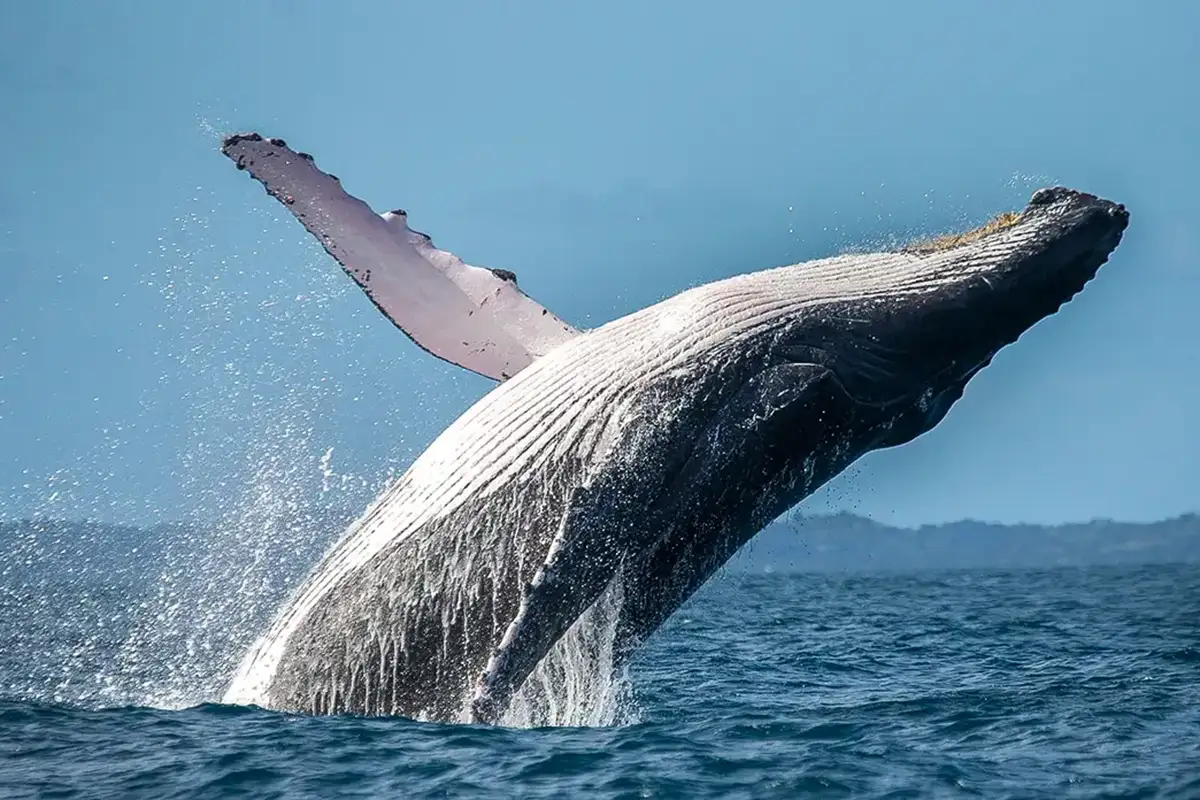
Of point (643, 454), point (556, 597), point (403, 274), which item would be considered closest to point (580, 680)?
point (556, 597)

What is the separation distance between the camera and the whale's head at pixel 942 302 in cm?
996

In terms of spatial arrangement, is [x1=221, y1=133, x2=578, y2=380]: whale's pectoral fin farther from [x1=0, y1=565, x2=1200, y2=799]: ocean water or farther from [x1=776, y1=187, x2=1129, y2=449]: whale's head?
[x1=0, y1=565, x2=1200, y2=799]: ocean water

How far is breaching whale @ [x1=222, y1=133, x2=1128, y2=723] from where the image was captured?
950cm

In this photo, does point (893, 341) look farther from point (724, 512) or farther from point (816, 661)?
point (816, 661)

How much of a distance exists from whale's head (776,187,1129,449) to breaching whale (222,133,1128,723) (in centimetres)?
2

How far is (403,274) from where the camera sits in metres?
12.0

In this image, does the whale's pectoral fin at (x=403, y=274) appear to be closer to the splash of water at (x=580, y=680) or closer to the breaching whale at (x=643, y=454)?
the breaching whale at (x=643, y=454)

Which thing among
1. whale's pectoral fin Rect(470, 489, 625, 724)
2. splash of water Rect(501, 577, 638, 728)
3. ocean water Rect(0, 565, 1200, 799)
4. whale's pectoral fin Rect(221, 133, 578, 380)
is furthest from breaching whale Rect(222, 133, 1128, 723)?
whale's pectoral fin Rect(221, 133, 578, 380)

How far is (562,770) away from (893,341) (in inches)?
154

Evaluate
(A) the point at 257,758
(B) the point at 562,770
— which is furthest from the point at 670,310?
(A) the point at 257,758

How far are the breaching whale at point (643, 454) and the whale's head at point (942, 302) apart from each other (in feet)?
0.06

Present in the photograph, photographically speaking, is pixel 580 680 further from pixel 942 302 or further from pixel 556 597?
pixel 942 302

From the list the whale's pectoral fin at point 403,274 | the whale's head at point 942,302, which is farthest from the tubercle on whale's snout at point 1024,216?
the whale's pectoral fin at point 403,274

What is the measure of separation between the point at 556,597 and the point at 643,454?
1149 millimetres
